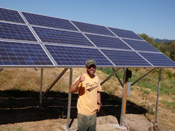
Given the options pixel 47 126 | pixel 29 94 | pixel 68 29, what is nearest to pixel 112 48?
pixel 68 29

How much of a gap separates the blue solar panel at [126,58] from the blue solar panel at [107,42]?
67cm

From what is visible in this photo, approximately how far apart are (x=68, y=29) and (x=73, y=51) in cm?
259

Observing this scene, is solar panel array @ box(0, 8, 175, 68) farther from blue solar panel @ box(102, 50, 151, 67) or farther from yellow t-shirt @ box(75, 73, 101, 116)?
yellow t-shirt @ box(75, 73, 101, 116)

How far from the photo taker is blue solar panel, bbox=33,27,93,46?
795cm

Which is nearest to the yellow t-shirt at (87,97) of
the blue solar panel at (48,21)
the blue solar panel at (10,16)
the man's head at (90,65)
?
the man's head at (90,65)

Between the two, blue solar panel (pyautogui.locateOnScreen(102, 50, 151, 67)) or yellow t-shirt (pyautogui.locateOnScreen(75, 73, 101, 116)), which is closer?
yellow t-shirt (pyautogui.locateOnScreen(75, 73, 101, 116))

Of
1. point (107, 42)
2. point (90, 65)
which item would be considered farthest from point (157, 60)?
point (90, 65)

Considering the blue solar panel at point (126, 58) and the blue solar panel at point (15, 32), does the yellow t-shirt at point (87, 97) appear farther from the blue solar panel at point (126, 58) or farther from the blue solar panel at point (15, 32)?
the blue solar panel at point (15, 32)

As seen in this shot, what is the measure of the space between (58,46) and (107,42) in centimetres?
363

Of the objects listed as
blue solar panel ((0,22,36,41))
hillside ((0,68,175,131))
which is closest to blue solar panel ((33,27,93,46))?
blue solar panel ((0,22,36,41))

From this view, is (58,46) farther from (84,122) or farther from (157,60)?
(157,60)

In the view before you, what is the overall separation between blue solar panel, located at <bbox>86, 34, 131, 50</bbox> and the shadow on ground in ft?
13.5

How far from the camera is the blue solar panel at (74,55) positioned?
6742 millimetres

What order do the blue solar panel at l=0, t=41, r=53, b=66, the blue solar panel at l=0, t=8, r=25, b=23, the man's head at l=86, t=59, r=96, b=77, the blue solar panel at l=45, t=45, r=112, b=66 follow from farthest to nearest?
the blue solar panel at l=0, t=8, r=25, b=23 < the blue solar panel at l=45, t=45, r=112, b=66 < the blue solar panel at l=0, t=41, r=53, b=66 < the man's head at l=86, t=59, r=96, b=77
